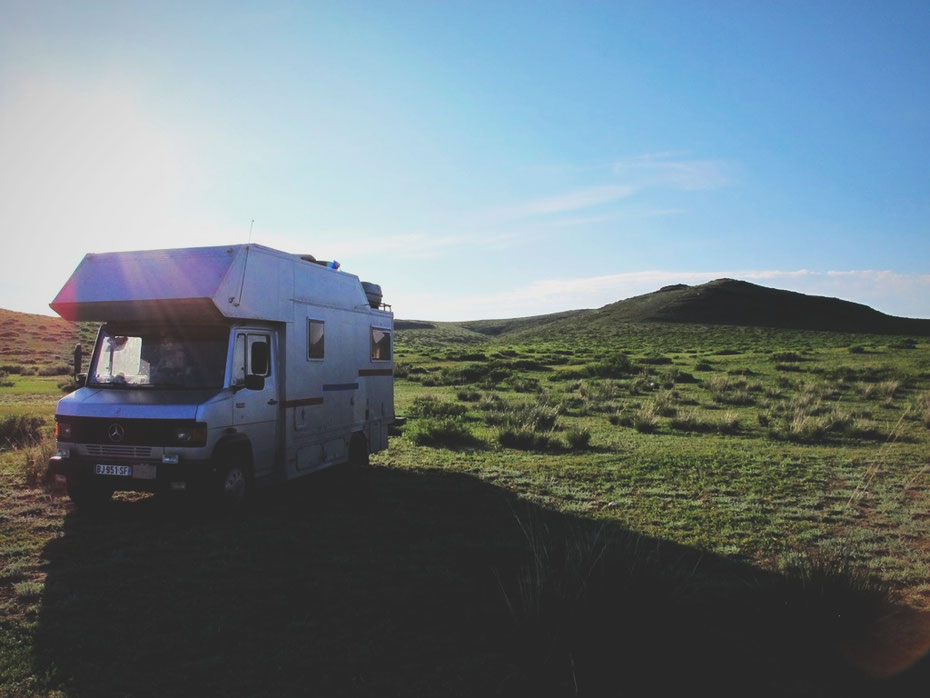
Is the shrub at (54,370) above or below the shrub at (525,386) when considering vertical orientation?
above

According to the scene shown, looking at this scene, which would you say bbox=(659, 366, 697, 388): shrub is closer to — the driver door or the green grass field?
the green grass field

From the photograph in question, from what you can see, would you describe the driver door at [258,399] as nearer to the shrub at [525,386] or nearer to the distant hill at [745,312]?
the shrub at [525,386]

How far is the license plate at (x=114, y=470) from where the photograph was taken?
25.6 ft

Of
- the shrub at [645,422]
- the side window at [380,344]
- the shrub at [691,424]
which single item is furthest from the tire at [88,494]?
the shrub at [691,424]

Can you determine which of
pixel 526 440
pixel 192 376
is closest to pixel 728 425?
pixel 526 440

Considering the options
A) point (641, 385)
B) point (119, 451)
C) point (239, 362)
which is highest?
point (239, 362)

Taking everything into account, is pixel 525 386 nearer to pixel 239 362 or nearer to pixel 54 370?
pixel 239 362

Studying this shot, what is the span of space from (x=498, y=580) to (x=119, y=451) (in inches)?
207

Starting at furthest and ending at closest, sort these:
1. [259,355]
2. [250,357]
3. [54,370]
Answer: [54,370]
[259,355]
[250,357]

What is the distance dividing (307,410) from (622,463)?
575 cm

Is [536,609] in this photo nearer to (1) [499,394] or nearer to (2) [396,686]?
(2) [396,686]

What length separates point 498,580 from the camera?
4879mm

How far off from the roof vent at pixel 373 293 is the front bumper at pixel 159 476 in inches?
216

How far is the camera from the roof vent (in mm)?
12609
